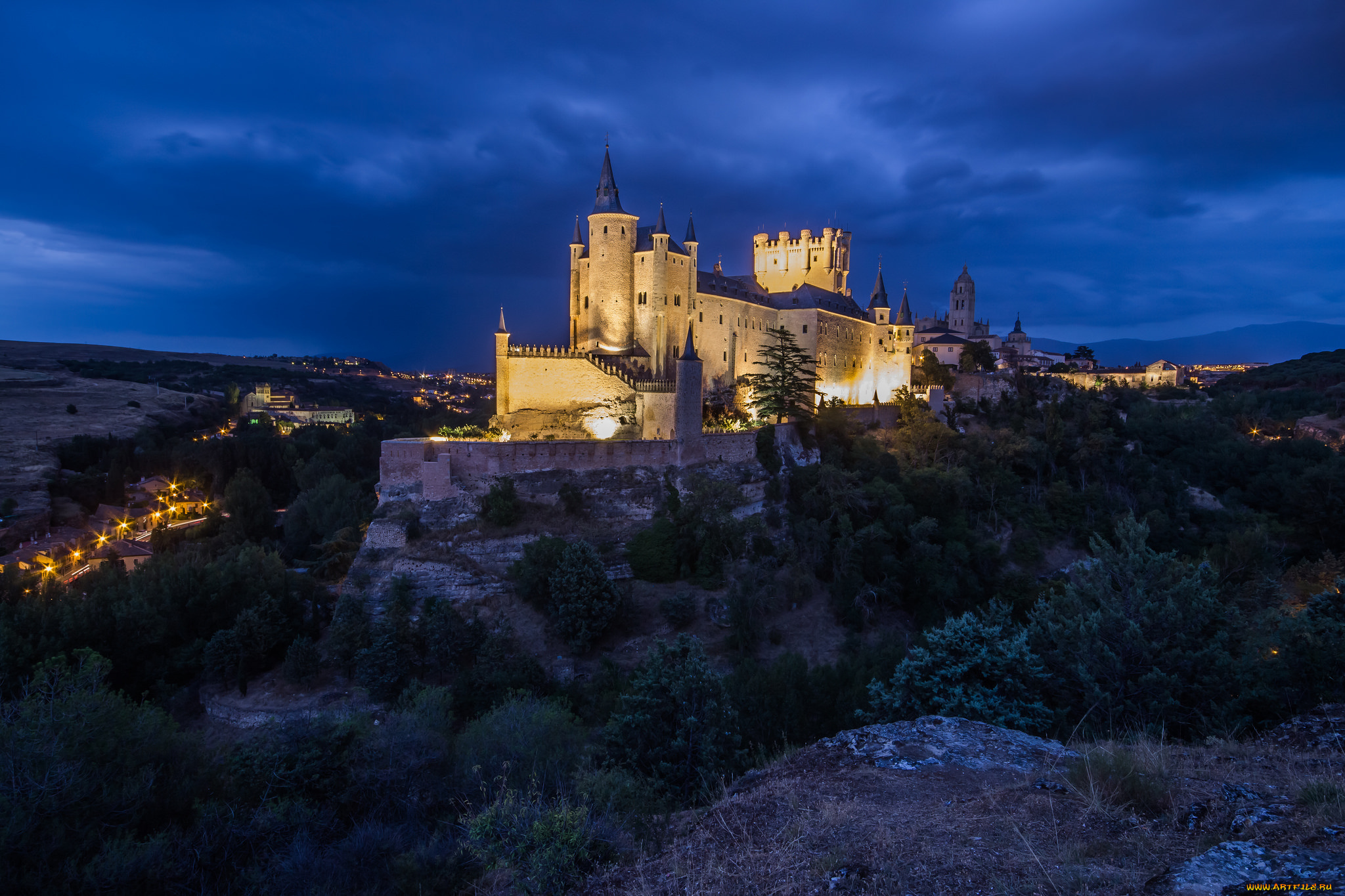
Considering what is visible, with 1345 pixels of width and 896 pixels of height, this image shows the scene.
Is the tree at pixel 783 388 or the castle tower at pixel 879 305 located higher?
the castle tower at pixel 879 305

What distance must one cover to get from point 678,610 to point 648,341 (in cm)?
1779

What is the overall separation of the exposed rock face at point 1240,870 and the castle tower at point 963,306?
92.8 m

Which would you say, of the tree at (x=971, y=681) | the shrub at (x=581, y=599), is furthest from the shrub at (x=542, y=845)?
the shrub at (x=581, y=599)

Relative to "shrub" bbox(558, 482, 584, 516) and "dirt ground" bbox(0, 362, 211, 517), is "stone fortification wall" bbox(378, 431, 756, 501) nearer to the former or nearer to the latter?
"shrub" bbox(558, 482, 584, 516)

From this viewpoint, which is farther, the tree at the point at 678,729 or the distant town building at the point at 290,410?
the distant town building at the point at 290,410

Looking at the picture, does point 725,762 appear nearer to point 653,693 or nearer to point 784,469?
point 653,693

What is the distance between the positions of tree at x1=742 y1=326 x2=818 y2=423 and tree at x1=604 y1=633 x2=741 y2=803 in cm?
2594

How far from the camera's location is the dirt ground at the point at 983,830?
18.0 feet

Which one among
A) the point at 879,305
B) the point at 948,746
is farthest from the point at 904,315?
the point at 948,746

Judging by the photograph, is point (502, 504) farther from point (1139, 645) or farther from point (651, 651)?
point (1139, 645)

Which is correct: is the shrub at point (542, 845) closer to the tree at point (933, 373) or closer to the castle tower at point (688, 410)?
the castle tower at point (688, 410)

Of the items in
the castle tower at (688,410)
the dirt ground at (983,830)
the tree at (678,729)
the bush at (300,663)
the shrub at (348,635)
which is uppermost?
the castle tower at (688,410)

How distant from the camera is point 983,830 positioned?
21.3 ft

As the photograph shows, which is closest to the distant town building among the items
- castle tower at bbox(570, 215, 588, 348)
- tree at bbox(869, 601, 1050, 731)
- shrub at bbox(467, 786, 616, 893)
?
castle tower at bbox(570, 215, 588, 348)
